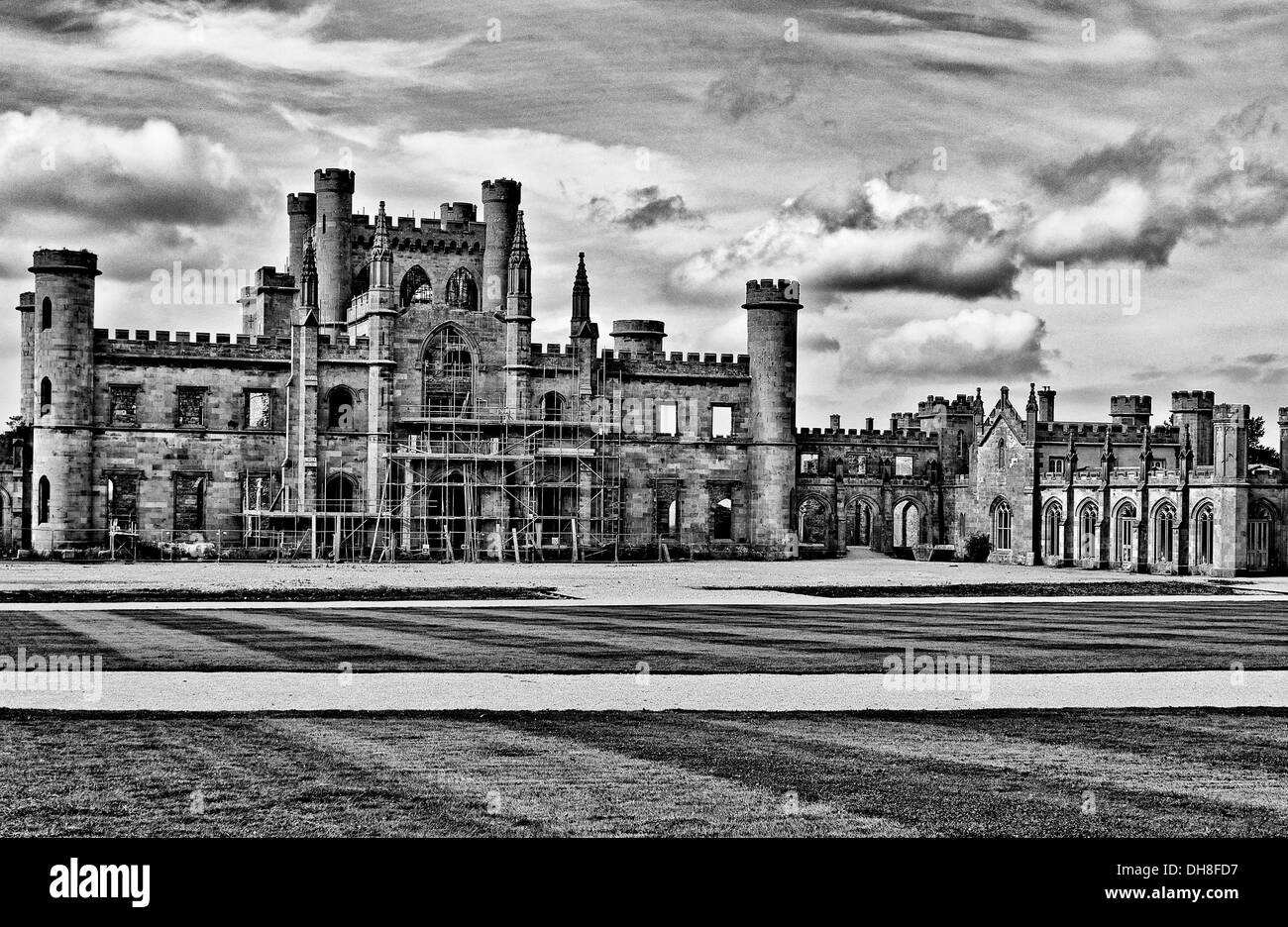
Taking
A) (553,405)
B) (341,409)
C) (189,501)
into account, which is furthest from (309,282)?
(553,405)

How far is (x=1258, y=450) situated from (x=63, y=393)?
57.0 metres

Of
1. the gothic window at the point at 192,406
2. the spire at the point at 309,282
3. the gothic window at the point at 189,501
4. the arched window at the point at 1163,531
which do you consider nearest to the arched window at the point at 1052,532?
the arched window at the point at 1163,531

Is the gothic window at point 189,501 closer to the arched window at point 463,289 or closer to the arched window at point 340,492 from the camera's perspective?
the arched window at point 340,492

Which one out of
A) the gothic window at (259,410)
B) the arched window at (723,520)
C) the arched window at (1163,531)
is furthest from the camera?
the arched window at (723,520)

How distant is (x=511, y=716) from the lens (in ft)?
47.7

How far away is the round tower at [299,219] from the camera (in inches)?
2697

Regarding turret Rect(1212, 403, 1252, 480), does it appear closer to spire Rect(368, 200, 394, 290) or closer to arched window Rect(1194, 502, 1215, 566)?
arched window Rect(1194, 502, 1215, 566)

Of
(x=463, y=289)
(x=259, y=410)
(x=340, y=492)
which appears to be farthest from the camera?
(x=463, y=289)

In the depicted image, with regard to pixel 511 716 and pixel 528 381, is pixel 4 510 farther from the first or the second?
pixel 511 716

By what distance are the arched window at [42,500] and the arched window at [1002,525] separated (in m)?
35.0

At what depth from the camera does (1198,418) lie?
206ft

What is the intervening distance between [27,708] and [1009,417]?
50.9 m

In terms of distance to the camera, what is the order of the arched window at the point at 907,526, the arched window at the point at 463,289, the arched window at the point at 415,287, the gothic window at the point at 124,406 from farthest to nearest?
the arched window at the point at 907,526, the arched window at the point at 463,289, the arched window at the point at 415,287, the gothic window at the point at 124,406

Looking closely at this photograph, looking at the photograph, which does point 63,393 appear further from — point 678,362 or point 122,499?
point 678,362
